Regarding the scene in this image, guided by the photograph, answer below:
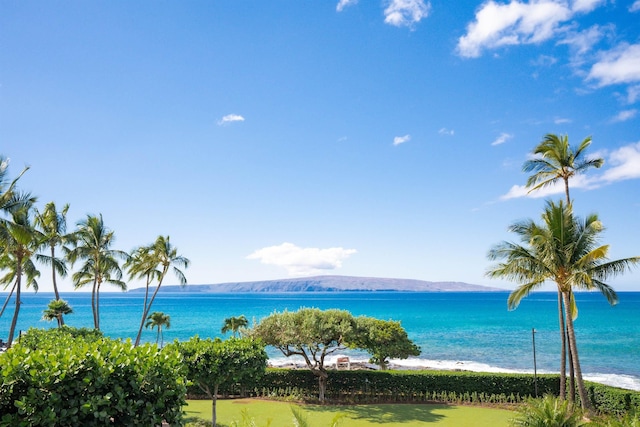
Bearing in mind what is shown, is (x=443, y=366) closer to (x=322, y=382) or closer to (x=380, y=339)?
(x=380, y=339)

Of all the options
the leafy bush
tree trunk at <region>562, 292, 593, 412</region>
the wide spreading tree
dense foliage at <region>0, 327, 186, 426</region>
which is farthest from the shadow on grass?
dense foliage at <region>0, 327, 186, 426</region>

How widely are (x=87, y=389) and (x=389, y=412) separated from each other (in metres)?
15.1

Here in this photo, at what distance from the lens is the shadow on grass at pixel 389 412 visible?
16781mm

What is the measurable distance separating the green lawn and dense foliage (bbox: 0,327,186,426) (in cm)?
1010

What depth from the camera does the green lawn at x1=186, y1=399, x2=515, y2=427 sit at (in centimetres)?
1612

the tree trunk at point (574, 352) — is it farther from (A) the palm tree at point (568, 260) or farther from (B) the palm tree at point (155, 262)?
(B) the palm tree at point (155, 262)

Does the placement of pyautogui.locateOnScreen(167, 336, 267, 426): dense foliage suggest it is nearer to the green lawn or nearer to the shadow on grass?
the green lawn

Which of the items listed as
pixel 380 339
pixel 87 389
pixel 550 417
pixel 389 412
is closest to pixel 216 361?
pixel 87 389

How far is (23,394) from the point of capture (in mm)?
5391

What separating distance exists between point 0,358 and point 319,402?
16490mm

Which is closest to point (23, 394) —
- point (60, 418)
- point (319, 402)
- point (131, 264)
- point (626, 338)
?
point (60, 418)

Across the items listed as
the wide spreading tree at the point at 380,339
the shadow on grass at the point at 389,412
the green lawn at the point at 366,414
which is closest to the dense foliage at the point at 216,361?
the green lawn at the point at 366,414

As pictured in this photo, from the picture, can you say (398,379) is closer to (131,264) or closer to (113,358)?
(113,358)

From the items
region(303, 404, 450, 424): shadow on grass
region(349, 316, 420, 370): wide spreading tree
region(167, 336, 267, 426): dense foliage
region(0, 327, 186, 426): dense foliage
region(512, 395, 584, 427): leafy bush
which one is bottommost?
region(303, 404, 450, 424): shadow on grass
